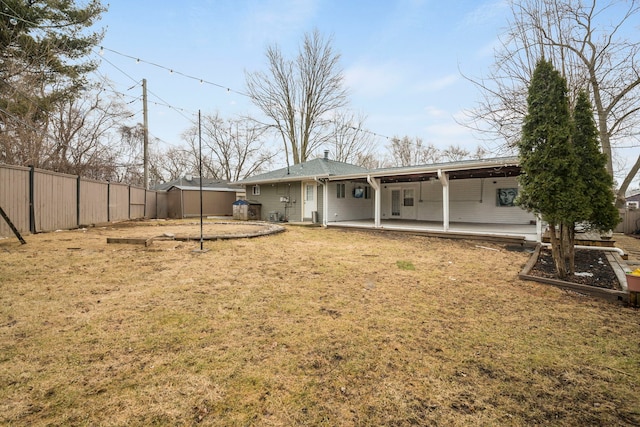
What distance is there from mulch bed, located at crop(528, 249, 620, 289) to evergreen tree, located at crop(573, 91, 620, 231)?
85 centimetres

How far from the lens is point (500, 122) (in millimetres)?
7930

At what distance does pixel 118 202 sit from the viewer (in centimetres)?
1291

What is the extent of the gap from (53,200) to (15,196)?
139cm

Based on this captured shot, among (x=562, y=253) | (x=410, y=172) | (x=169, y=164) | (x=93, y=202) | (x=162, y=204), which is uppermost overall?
(x=169, y=164)

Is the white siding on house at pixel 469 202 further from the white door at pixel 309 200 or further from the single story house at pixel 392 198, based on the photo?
the white door at pixel 309 200

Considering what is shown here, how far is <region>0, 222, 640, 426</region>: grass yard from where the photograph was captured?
5.75 feet

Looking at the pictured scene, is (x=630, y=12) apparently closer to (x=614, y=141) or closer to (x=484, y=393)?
(x=614, y=141)

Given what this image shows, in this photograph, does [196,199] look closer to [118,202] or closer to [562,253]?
[118,202]

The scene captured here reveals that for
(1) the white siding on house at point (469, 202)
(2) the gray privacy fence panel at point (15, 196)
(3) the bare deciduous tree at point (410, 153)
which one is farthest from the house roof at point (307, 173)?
(3) the bare deciduous tree at point (410, 153)

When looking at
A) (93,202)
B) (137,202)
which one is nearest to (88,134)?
(137,202)

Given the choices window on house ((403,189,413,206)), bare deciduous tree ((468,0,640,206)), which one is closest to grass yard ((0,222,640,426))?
bare deciduous tree ((468,0,640,206))

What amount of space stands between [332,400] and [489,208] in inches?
513

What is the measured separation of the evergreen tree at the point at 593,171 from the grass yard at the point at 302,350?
6.31 ft

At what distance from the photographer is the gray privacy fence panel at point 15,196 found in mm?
6898
